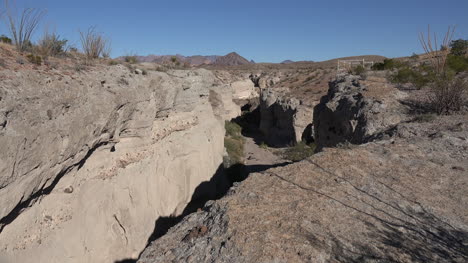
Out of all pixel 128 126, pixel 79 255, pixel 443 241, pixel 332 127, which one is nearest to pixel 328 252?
pixel 443 241

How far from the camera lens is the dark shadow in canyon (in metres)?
9.11

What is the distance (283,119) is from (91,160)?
694 inches

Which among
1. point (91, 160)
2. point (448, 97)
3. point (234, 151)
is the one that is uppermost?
point (448, 97)

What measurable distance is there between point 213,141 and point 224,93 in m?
13.2

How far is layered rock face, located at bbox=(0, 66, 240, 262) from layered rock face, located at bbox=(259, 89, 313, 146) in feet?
38.2

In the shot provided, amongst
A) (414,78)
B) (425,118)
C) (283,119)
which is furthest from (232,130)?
(425,118)

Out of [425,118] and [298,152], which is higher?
[425,118]

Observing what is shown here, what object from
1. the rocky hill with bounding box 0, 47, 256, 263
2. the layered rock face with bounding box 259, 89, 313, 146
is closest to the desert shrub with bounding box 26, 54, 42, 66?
the rocky hill with bounding box 0, 47, 256, 263

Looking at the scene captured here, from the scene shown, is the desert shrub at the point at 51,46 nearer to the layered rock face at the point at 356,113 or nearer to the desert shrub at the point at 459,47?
the layered rock face at the point at 356,113

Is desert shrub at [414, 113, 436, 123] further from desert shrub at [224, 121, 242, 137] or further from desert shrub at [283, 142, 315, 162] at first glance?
desert shrub at [224, 121, 242, 137]

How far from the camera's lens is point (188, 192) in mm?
10727

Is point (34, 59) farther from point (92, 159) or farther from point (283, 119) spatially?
point (283, 119)

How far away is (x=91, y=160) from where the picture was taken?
7.26 metres

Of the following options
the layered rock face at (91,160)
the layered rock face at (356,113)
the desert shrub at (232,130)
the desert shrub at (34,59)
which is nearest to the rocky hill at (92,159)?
the layered rock face at (91,160)
